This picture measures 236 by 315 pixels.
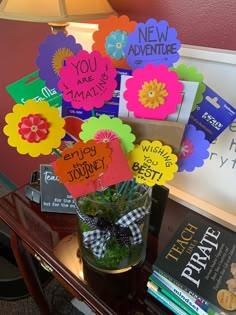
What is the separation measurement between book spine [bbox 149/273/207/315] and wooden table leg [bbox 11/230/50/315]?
1.56 feet

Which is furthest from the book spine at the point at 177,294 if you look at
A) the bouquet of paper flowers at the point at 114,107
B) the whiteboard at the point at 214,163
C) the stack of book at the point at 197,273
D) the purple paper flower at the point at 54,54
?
the purple paper flower at the point at 54,54

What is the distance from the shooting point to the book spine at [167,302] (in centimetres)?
58

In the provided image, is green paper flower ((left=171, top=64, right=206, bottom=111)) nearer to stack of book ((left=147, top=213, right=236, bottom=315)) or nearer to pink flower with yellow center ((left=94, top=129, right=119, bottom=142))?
pink flower with yellow center ((left=94, top=129, right=119, bottom=142))

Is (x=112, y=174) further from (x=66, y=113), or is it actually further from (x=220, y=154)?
(x=220, y=154)

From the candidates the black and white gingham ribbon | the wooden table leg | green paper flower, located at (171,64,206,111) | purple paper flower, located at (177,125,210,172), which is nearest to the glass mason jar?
the black and white gingham ribbon

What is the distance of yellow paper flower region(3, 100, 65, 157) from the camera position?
20.4 inches

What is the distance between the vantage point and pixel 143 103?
0.51 metres

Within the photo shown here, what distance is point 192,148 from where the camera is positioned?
0.53 meters

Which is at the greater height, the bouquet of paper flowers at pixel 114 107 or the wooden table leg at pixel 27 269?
the bouquet of paper flowers at pixel 114 107

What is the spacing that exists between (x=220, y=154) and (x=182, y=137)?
1.01 feet

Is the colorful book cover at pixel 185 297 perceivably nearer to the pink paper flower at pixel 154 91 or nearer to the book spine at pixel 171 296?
the book spine at pixel 171 296

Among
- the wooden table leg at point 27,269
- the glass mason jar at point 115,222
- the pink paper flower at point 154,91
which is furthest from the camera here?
the wooden table leg at point 27,269

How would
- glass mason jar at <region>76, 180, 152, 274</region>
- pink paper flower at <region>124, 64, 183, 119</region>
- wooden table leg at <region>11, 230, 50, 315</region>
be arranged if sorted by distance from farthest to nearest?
wooden table leg at <region>11, 230, 50, 315</region>, glass mason jar at <region>76, 180, 152, 274</region>, pink paper flower at <region>124, 64, 183, 119</region>

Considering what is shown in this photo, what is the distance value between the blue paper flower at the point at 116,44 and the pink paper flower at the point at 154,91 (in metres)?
0.06
